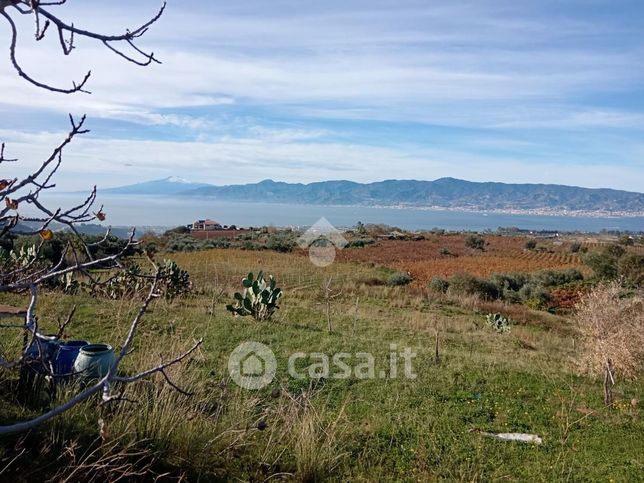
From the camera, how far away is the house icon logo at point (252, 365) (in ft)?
19.5

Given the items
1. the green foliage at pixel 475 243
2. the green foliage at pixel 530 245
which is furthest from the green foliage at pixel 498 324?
the green foliage at pixel 530 245

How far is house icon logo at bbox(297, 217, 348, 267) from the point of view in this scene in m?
31.8

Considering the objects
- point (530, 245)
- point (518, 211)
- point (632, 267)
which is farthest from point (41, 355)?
point (518, 211)

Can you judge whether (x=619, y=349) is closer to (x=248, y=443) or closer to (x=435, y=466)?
(x=435, y=466)

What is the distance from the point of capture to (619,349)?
22.1 feet

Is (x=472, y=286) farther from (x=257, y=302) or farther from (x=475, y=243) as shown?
(x=475, y=243)

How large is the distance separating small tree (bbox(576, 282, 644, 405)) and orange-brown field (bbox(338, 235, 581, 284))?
16.1 meters

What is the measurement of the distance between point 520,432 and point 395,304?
1103 cm

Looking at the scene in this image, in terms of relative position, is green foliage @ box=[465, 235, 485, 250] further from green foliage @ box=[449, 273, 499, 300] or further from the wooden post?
the wooden post

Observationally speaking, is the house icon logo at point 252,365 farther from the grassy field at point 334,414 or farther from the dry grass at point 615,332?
the dry grass at point 615,332

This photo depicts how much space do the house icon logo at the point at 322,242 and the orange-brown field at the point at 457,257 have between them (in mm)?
1145

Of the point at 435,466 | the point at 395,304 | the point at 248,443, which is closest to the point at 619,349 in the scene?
the point at 435,466

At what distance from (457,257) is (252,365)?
30.5m

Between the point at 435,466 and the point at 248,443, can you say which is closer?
the point at 248,443
